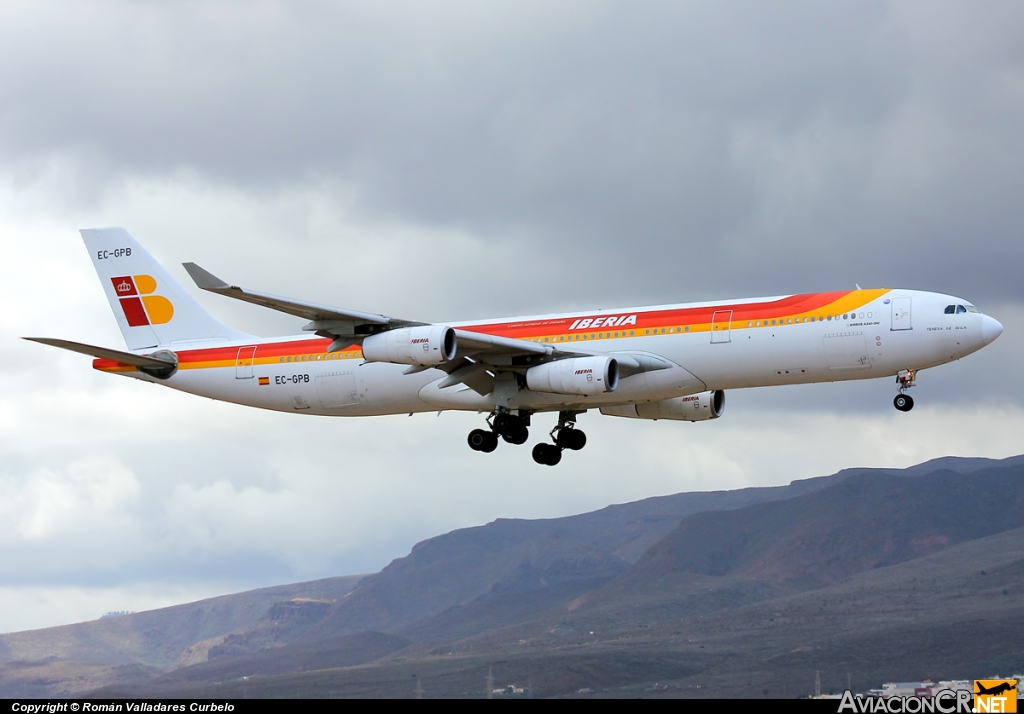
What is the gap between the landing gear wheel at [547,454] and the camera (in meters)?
59.0

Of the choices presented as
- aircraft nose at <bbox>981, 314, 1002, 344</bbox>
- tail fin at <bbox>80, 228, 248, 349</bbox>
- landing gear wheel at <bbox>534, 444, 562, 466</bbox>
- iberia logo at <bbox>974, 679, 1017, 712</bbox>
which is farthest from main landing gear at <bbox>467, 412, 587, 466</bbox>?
iberia logo at <bbox>974, 679, 1017, 712</bbox>

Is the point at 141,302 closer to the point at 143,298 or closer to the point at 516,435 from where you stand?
the point at 143,298

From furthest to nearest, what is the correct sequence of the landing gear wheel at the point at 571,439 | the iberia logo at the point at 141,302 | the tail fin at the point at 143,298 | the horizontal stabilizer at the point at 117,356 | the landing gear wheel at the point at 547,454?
the iberia logo at the point at 141,302
the tail fin at the point at 143,298
the landing gear wheel at the point at 547,454
the landing gear wheel at the point at 571,439
the horizontal stabilizer at the point at 117,356

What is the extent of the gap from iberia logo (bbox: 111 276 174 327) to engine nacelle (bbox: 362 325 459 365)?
18.6 m

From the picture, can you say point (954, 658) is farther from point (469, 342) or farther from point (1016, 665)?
point (469, 342)

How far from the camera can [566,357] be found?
5116cm

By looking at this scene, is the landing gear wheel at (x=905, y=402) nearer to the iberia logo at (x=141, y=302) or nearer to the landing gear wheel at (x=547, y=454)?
the landing gear wheel at (x=547, y=454)

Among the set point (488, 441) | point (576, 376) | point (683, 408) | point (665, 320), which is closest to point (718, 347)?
point (665, 320)

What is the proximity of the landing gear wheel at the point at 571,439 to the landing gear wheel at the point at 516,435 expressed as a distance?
2.98m

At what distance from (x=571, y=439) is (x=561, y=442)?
1.71ft

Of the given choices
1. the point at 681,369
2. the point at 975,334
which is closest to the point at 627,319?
the point at 681,369

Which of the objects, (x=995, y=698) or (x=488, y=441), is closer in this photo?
(x=488, y=441)

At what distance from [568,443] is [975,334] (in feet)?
64.5

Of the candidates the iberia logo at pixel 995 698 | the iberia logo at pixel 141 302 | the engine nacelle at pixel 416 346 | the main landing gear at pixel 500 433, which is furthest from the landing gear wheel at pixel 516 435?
the iberia logo at pixel 995 698
